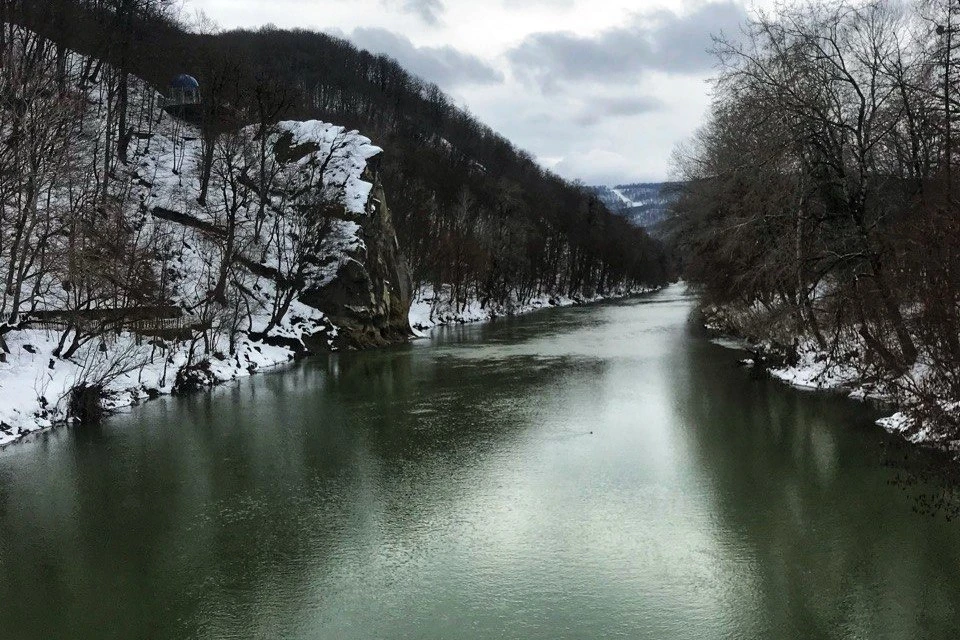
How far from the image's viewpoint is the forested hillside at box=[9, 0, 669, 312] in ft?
147

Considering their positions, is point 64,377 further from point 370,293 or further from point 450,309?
point 450,309

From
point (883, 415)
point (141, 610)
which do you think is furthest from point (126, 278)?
point (883, 415)

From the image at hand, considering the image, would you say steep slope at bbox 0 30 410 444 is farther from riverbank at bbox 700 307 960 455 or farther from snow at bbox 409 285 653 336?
riverbank at bbox 700 307 960 455

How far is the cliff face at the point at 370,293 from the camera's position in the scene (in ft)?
121

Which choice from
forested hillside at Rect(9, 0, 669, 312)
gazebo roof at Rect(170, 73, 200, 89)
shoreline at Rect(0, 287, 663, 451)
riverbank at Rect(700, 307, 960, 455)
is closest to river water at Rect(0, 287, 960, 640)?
riverbank at Rect(700, 307, 960, 455)

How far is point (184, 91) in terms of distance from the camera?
169 ft

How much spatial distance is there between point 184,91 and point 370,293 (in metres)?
25.4

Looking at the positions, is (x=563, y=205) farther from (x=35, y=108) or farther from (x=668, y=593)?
(x=668, y=593)

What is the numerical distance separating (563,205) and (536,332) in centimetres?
6337

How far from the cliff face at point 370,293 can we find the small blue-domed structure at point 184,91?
18.7 metres

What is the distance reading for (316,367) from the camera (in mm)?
30406

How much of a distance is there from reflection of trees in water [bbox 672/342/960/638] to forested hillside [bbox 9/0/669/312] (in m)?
29.8

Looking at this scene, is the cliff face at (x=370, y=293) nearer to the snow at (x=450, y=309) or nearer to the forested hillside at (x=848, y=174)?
the snow at (x=450, y=309)

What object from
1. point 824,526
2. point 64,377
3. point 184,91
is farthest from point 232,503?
point 184,91
